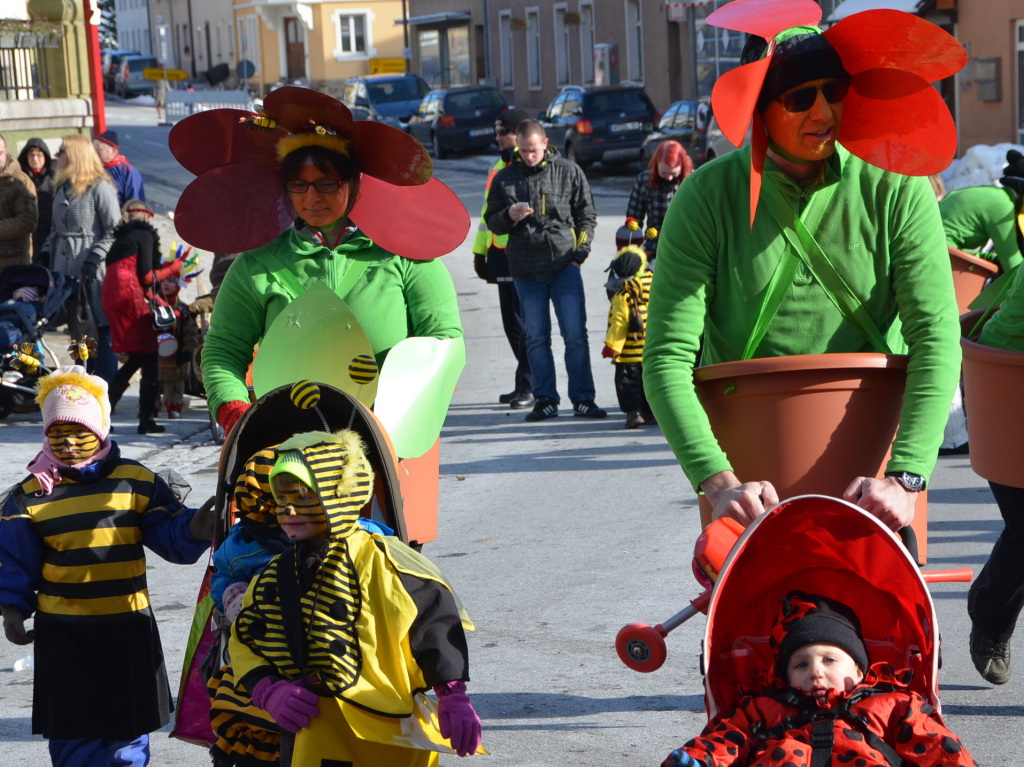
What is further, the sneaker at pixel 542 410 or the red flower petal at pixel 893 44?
the sneaker at pixel 542 410

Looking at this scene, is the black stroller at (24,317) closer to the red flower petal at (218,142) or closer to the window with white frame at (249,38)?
the red flower petal at (218,142)

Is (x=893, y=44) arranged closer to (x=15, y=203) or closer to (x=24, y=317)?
(x=24, y=317)

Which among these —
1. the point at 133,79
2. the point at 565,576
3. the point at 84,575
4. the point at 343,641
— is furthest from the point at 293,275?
the point at 133,79

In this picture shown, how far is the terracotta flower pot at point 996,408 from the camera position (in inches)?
168

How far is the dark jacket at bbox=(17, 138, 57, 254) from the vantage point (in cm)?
1377

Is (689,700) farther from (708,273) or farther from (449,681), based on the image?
(708,273)

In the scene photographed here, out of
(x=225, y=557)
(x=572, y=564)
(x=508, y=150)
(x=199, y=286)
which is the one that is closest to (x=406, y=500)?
(x=225, y=557)

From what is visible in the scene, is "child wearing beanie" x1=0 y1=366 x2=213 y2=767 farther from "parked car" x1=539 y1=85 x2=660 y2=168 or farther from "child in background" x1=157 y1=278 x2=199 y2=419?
"parked car" x1=539 y1=85 x2=660 y2=168

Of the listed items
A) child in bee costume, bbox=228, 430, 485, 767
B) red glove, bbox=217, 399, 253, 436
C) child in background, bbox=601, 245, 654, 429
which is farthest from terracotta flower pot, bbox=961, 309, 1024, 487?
child in background, bbox=601, 245, 654, 429

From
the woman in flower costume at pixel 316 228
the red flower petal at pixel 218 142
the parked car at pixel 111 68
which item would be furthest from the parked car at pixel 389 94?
the woman in flower costume at pixel 316 228

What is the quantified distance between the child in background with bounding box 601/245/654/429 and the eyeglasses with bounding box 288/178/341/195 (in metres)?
5.52

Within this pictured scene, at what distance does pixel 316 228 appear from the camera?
15.1 feet

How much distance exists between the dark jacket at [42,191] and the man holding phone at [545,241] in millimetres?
5187

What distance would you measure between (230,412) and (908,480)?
202cm
